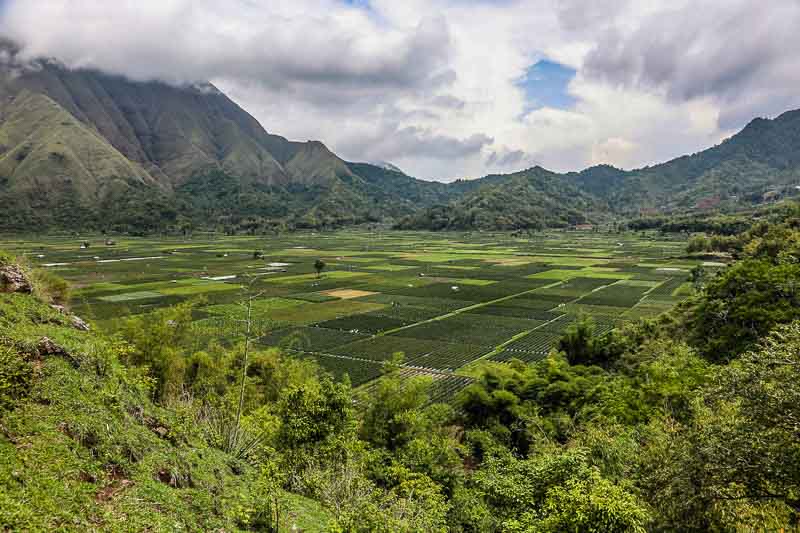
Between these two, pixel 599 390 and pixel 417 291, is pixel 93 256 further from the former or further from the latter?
pixel 599 390

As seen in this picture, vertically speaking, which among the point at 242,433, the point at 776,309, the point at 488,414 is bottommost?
the point at 488,414

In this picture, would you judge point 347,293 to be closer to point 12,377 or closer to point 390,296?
point 390,296

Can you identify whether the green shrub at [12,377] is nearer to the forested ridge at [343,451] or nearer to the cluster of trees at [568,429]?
the forested ridge at [343,451]

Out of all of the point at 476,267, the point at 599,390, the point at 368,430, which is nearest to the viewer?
the point at 368,430

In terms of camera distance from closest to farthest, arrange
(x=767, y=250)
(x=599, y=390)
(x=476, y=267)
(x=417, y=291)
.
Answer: (x=599, y=390) → (x=767, y=250) → (x=417, y=291) → (x=476, y=267)

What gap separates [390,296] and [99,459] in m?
82.4

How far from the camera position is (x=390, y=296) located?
95812mm

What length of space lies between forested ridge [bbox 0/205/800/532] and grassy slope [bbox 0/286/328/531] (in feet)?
0.20

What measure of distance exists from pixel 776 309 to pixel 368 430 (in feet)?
115

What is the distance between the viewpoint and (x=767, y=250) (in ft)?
232

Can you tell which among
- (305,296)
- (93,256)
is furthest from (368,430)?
(93,256)

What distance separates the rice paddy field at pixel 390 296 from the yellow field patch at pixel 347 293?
0.75ft

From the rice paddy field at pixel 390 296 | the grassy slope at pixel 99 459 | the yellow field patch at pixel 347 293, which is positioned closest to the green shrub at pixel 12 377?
the grassy slope at pixel 99 459

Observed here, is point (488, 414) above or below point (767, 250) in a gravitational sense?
below
